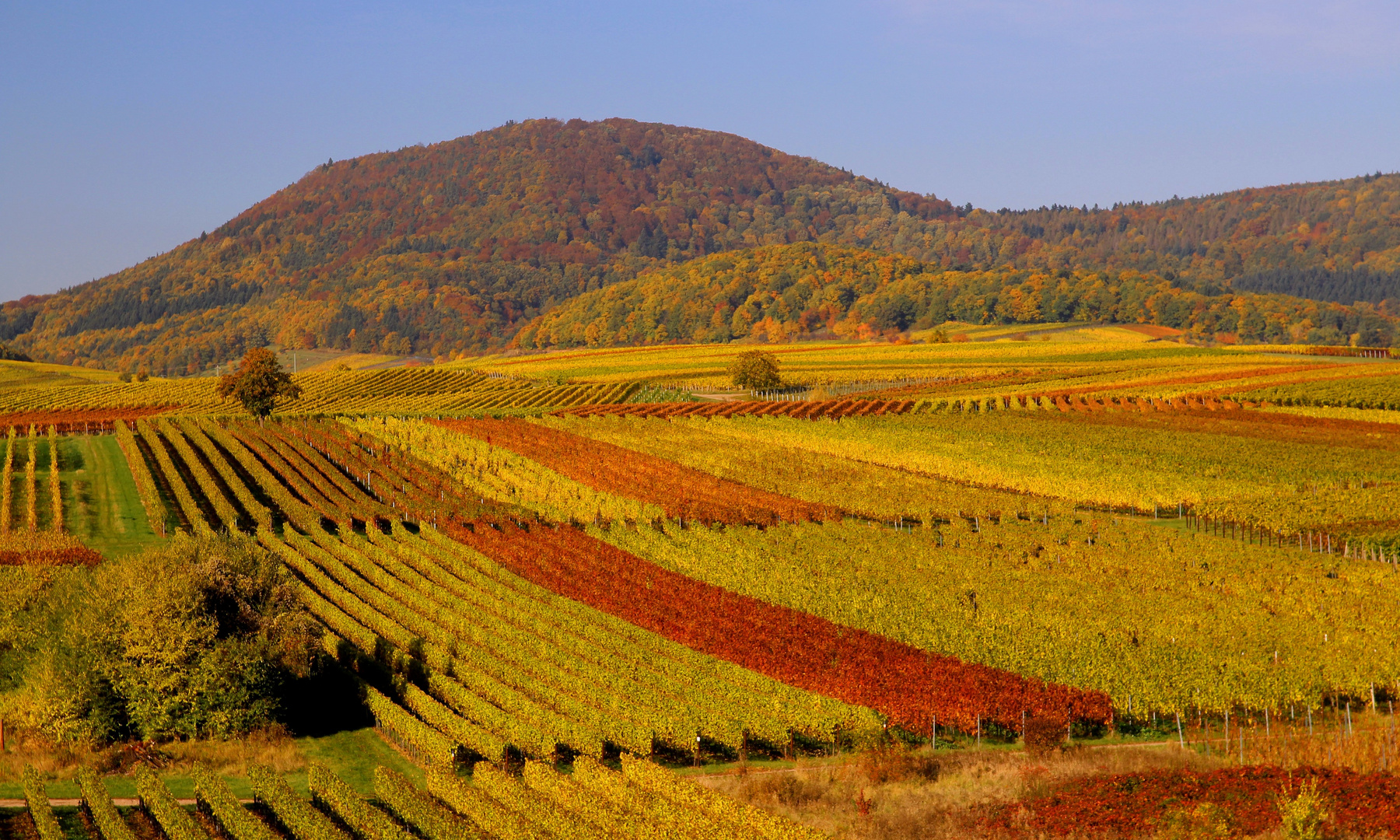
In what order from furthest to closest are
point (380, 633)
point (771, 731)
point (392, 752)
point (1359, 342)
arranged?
1. point (1359, 342)
2. point (380, 633)
3. point (392, 752)
4. point (771, 731)

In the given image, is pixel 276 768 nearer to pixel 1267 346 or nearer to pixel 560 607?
pixel 560 607

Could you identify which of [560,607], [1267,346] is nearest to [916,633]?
[560,607]

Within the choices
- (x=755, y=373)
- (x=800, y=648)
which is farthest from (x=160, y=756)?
(x=755, y=373)

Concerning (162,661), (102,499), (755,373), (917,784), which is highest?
(102,499)

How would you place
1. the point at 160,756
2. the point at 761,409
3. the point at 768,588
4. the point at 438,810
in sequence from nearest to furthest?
the point at 438,810
the point at 160,756
the point at 768,588
the point at 761,409

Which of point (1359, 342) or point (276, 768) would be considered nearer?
point (276, 768)

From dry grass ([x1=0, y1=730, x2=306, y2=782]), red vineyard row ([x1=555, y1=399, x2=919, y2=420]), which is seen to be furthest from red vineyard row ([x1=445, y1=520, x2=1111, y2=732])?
red vineyard row ([x1=555, y1=399, x2=919, y2=420])

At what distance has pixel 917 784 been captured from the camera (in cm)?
2517

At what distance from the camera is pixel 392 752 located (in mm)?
29688

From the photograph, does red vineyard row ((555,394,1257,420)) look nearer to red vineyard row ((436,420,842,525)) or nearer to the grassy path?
red vineyard row ((436,420,842,525))

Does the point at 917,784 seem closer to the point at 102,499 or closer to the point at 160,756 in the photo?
the point at 160,756

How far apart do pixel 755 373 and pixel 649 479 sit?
52704mm

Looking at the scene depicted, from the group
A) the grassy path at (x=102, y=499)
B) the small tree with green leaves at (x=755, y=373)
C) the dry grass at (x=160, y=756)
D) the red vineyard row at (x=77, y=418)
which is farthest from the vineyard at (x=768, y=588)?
the small tree with green leaves at (x=755, y=373)

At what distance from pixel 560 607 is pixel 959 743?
48.6 ft
